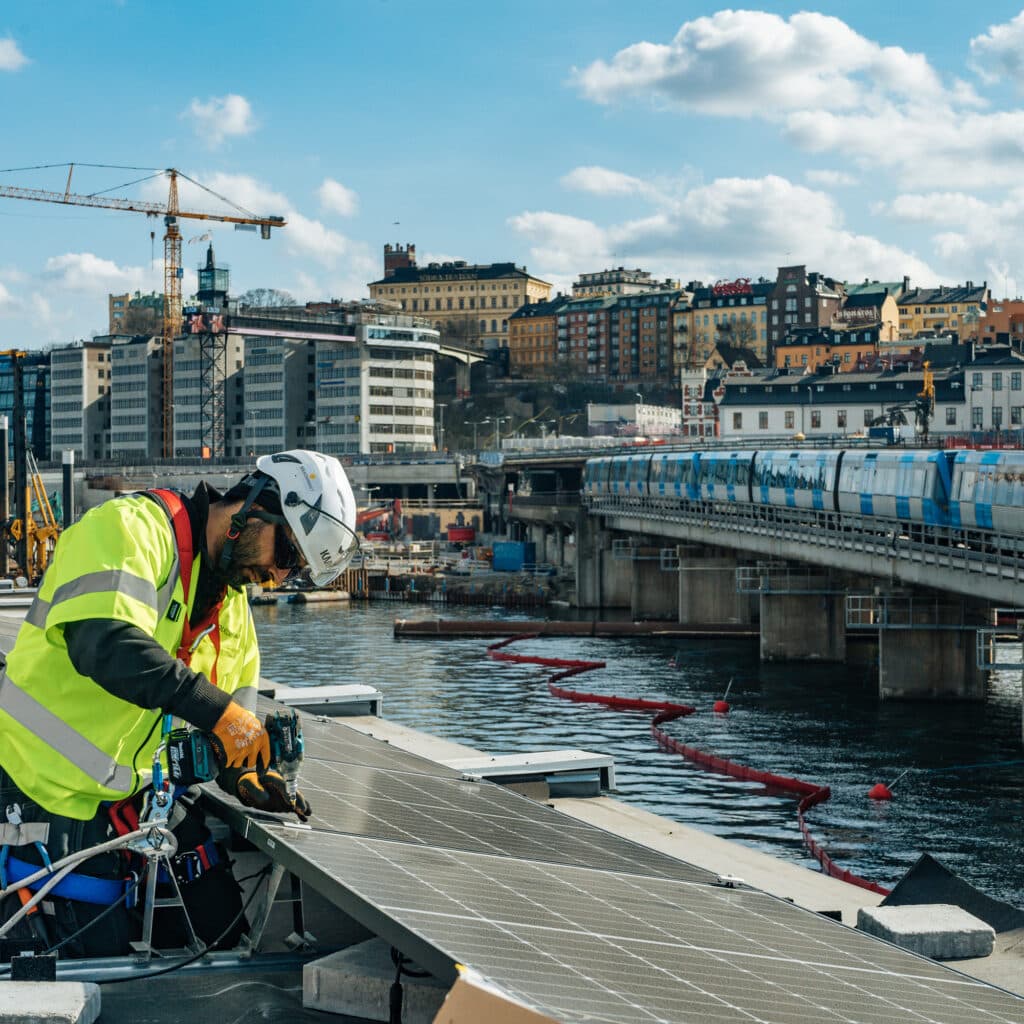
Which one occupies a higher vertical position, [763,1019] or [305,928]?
[763,1019]

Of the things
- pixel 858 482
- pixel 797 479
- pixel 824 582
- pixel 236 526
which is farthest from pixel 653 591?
pixel 236 526

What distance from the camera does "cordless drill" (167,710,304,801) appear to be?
7.29m

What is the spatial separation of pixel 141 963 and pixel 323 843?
40.8 inches

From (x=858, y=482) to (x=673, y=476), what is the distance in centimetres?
2889

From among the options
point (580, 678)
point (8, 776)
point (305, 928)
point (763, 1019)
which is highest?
point (8, 776)

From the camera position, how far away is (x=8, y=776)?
7.57 m

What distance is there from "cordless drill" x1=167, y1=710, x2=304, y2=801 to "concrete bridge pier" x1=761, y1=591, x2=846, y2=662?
6239 centimetres

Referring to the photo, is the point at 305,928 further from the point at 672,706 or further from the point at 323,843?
the point at 672,706

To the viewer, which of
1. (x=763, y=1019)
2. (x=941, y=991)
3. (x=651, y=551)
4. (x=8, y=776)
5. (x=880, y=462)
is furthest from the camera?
(x=651, y=551)

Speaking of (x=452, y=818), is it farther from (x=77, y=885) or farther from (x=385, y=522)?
(x=385, y=522)

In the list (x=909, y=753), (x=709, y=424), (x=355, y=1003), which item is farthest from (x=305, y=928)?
(x=709, y=424)

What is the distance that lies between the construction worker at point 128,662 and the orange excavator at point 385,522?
462ft

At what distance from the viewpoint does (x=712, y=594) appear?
280ft

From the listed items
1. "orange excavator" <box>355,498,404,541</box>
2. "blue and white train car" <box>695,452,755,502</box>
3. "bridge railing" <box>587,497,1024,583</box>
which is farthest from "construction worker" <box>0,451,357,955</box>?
"orange excavator" <box>355,498,404,541</box>
